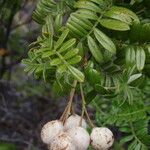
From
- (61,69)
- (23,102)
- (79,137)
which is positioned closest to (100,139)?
(79,137)

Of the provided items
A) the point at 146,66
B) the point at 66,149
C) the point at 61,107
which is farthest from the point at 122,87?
the point at 61,107

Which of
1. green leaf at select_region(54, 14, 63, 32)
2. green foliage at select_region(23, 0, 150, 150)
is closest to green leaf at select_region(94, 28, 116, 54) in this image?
green foliage at select_region(23, 0, 150, 150)

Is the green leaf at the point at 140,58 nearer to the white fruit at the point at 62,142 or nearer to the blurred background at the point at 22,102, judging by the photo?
the white fruit at the point at 62,142

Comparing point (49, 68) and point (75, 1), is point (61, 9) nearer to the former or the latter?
point (75, 1)

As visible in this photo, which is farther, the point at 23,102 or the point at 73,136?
the point at 23,102

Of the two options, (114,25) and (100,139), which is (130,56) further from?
(100,139)

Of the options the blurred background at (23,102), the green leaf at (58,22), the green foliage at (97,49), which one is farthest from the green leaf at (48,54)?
the blurred background at (23,102)
